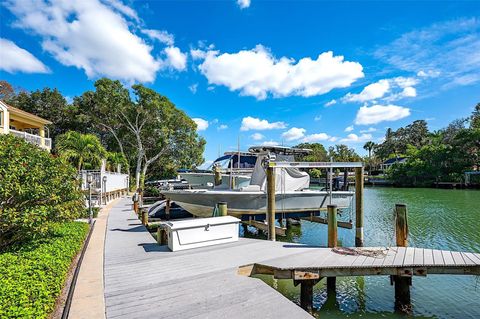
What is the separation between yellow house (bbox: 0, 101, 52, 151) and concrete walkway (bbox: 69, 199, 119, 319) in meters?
15.4

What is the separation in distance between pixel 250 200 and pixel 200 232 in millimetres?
4818

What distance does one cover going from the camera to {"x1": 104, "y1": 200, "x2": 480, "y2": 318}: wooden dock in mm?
4305

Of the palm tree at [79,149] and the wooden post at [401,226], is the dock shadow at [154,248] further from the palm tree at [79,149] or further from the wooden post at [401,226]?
the palm tree at [79,149]

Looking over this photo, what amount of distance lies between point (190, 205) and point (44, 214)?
6993 millimetres

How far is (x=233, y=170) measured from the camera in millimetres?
17656

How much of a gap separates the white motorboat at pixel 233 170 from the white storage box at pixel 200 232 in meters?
7.18

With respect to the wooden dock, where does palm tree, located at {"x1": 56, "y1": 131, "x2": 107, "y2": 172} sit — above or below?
above

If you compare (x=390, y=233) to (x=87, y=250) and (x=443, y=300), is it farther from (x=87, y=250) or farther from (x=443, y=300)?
(x=87, y=250)

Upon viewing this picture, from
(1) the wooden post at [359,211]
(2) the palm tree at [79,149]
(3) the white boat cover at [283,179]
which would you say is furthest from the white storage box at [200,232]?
(2) the palm tree at [79,149]

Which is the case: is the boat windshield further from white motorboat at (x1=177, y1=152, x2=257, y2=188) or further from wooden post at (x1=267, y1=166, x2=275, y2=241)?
wooden post at (x1=267, y1=166, x2=275, y2=241)

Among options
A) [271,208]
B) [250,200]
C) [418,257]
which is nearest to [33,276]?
[271,208]

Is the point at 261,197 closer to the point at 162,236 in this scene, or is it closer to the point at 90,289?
the point at 162,236

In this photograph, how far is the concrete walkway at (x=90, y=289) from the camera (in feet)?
13.7

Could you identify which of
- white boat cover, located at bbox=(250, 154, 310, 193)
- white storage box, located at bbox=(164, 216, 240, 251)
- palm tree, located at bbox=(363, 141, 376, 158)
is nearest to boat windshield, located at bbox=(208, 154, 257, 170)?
white boat cover, located at bbox=(250, 154, 310, 193)
